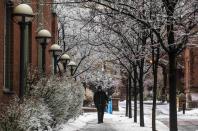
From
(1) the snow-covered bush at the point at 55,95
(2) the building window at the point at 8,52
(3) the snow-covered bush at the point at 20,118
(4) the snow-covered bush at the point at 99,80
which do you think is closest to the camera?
(3) the snow-covered bush at the point at 20,118

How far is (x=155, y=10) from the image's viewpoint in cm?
1639

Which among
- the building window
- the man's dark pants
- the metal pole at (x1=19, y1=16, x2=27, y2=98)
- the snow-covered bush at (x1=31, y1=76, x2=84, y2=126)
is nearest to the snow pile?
the man's dark pants

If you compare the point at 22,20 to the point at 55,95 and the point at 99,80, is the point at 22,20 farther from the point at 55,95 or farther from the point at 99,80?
the point at 99,80

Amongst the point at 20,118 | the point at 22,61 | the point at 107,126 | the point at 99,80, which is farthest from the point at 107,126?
the point at 99,80

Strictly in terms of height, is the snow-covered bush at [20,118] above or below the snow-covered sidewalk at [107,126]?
above

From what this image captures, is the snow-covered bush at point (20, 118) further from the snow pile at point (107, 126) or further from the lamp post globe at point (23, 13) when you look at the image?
the snow pile at point (107, 126)

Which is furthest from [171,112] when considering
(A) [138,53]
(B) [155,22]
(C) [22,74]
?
(A) [138,53]

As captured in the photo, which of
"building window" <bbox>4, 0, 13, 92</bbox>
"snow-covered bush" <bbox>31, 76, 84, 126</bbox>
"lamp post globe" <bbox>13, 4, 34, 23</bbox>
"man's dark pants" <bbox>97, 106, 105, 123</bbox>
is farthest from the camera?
"man's dark pants" <bbox>97, 106, 105, 123</bbox>

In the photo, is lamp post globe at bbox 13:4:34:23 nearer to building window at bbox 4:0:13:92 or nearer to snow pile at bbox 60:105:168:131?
building window at bbox 4:0:13:92

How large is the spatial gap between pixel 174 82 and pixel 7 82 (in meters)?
6.30

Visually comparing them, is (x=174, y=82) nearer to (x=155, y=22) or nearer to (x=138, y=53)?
(x=155, y=22)

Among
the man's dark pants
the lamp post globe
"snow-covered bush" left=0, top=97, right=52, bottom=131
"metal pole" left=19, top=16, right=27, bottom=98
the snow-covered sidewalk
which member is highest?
the lamp post globe

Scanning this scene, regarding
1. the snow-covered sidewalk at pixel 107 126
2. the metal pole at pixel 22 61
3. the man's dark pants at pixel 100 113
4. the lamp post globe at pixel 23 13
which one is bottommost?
the snow-covered sidewalk at pixel 107 126

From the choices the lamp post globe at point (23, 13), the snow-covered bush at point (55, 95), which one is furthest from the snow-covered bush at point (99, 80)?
the lamp post globe at point (23, 13)
